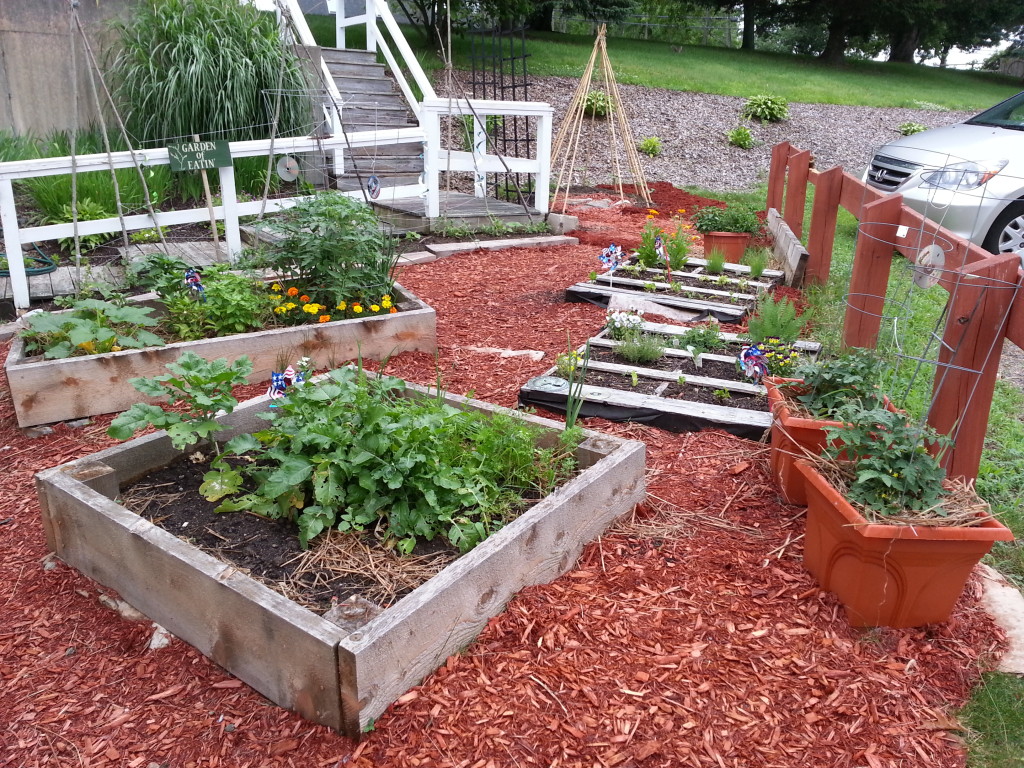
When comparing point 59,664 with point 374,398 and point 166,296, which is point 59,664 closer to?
point 374,398

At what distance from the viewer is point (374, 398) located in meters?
2.81

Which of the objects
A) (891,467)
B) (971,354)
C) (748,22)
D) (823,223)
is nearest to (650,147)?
(823,223)

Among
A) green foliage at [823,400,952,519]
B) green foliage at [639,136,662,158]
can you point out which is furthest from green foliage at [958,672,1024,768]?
green foliage at [639,136,662,158]

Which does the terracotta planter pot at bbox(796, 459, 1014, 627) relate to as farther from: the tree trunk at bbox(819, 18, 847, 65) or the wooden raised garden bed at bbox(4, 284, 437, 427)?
the tree trunk at bbox(819, 18, 847, 65)

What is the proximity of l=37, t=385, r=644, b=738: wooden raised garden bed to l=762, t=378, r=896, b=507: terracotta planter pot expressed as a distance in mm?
542

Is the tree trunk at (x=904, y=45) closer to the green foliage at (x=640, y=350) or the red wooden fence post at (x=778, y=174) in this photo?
the red wooden fence post at (x=778, y=174)

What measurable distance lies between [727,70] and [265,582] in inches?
749

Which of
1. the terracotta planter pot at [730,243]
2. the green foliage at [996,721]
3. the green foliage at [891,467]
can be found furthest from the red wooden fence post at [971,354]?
the terracotta planter pot at [730,243]

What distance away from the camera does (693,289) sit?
573 cm

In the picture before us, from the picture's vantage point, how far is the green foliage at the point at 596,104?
13.0 m

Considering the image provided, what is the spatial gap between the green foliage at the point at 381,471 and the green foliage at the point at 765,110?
1330 cm

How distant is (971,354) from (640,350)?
5.62 ft

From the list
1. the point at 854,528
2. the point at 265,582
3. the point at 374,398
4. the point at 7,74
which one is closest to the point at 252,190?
the point at 7,74

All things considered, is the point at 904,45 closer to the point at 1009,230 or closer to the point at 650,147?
the point at 650,147
